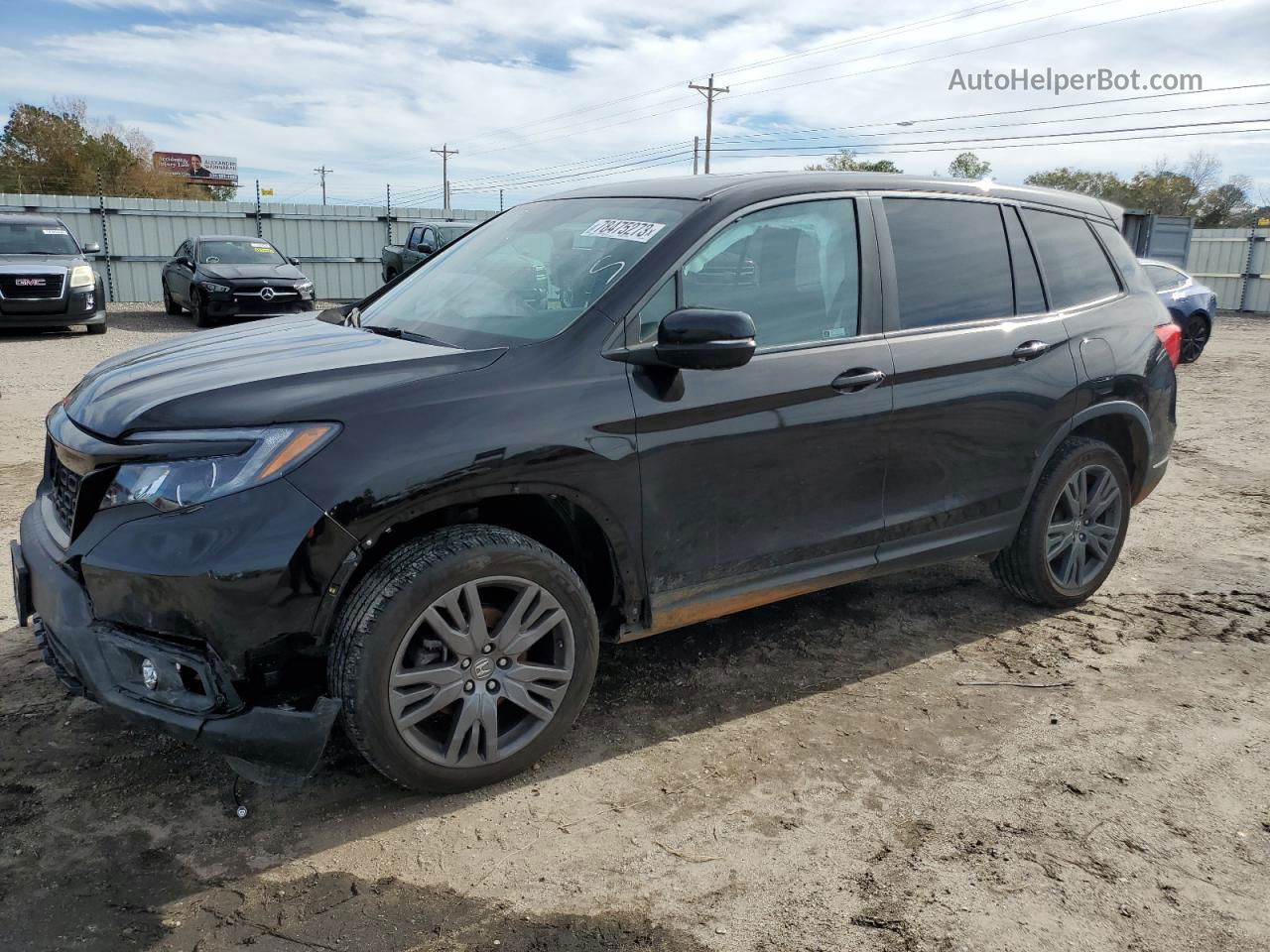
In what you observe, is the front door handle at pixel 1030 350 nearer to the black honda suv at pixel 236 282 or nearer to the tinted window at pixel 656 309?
the tinted window at pixel 656 309

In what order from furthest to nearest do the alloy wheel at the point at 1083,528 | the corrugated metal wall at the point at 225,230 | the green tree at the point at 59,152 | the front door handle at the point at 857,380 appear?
the green tree at the point at 59,152 → the corrugated metal wall at the point at 225,230 → the alloy wheel at the point at 1083,528 → the front door handle at the point at 857,380

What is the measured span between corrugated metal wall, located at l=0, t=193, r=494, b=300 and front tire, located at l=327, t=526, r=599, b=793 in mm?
20003

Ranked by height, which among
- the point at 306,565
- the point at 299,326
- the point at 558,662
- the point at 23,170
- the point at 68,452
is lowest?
the point at 558,662

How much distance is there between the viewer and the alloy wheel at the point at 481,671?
9.05ft

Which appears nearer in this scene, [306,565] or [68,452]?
[306,565]

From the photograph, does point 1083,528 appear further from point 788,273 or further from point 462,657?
point 462,657

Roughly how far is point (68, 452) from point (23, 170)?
6280cm

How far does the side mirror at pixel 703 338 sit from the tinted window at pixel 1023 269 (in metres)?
1.75

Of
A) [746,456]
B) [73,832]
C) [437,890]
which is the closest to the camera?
[437,890]

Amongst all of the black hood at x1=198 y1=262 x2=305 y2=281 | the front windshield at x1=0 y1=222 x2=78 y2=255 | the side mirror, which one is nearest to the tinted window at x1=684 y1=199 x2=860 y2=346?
the side mirror

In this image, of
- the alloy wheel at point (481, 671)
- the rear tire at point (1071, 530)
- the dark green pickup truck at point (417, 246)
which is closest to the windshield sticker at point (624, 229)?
the alloy wheel at point (481, 671)

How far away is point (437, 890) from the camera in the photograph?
254 centimetres

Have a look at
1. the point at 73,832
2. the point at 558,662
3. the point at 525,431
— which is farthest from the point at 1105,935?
the point at 73,832

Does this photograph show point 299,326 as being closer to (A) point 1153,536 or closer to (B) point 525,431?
(B) point 525,431
